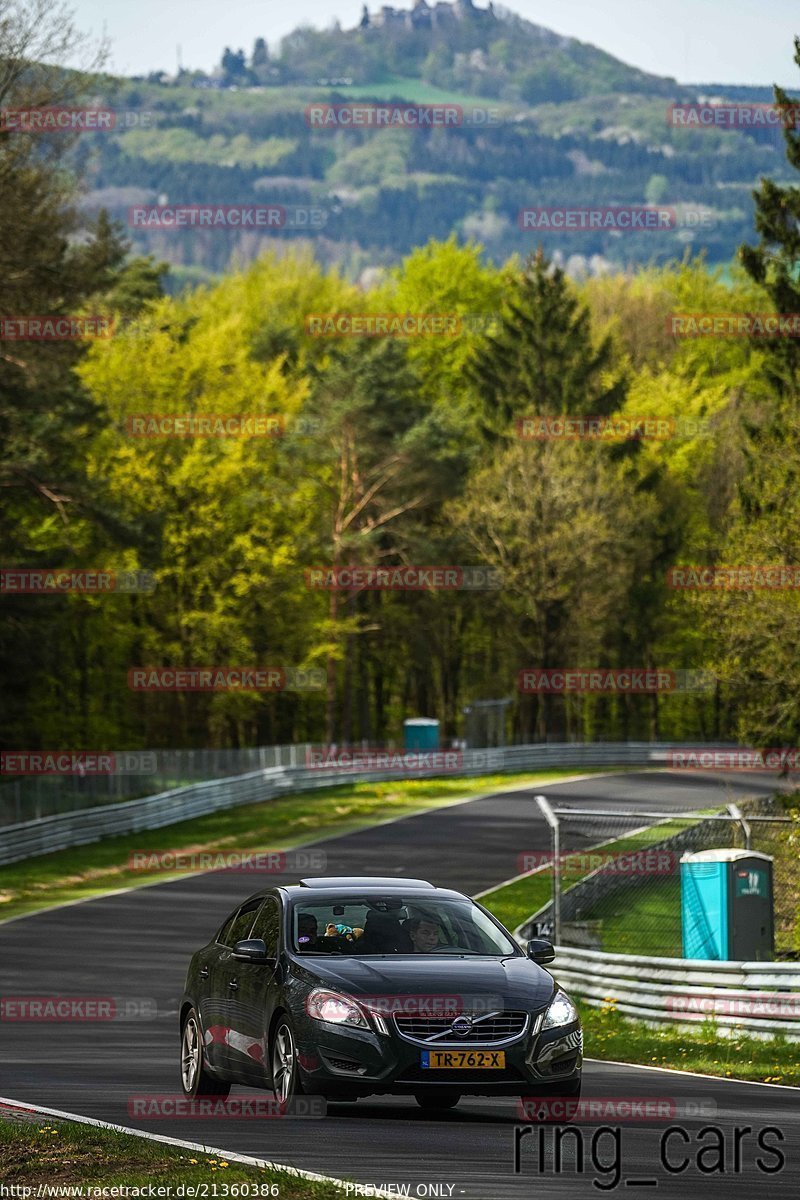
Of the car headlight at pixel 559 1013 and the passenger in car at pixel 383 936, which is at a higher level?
the passenger in car at pixel 383 936

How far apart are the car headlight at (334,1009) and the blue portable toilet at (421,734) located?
192 ft

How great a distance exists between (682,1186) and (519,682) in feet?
232

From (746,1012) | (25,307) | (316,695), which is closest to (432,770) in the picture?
(316,695)

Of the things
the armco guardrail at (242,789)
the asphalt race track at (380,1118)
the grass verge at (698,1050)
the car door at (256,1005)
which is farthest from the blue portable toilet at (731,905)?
the armco guardrail at (242,789)

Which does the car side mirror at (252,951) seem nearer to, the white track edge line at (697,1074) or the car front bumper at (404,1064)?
the car front bumper at (404,1064)

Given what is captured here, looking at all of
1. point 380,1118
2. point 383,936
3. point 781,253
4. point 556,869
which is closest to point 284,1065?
point 380,1118

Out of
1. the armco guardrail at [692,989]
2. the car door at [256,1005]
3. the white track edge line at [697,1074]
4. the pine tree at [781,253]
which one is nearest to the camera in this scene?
the car door at [256,1005]

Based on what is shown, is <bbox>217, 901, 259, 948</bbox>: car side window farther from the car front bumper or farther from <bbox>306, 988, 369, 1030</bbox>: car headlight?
the car front bumper

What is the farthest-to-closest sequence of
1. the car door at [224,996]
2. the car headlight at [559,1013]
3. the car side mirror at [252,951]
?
1. the car door at [224,996]
2. the car side mirror at [252,951]
3. the car headlight at [559,1013]

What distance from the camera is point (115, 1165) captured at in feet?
32.0

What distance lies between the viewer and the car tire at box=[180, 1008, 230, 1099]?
42.7 ft

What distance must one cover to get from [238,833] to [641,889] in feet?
69.0

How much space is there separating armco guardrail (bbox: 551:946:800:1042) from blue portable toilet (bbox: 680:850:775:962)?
0.81m

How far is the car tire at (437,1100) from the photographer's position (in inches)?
440
